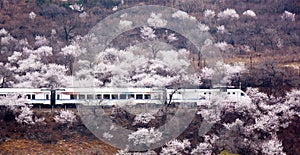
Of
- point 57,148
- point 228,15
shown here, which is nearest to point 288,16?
point 228,15

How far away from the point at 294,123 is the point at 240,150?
5.00 meters

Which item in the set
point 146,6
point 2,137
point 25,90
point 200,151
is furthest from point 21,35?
point 200,151

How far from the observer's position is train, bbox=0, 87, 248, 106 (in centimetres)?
4159

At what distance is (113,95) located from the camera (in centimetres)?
4191

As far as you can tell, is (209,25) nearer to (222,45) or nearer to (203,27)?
(203,27)

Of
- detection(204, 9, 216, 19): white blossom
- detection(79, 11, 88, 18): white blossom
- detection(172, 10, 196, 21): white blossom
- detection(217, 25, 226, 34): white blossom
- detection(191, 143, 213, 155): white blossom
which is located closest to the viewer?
detection(191, 143, 213, 155): white blossom

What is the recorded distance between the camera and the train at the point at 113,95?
41.6 metres

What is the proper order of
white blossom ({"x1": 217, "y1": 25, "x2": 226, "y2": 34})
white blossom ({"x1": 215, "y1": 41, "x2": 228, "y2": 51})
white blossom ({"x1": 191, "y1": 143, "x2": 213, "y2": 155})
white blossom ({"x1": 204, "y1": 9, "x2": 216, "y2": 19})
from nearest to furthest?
white blossom ({"x1": 191, "y1": 143, "x2": 213, "y2": 155}) < white blossom ({"x1": 215, "y1": 41, "x2": 228, "y2": 51}) < white blossom ({"x1": 217, "y1": 25, "x2": 226, "y2": 34}) < white blossom ({"x1": 204, "y1": 9, "x2": 216, "y2": 19})

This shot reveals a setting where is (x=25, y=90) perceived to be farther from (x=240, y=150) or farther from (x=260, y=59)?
(x=260, y=59)

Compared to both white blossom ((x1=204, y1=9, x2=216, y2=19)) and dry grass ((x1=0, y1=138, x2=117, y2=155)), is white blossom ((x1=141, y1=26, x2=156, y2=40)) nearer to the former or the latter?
white blossom ((x1=204, y1=9, x2=216, y2=19))

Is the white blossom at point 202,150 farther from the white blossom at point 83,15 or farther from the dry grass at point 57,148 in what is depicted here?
the white blossom at point 83,15

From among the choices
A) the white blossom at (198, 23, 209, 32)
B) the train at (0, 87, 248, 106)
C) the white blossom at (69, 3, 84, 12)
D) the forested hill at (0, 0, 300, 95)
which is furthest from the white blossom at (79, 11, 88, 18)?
the train at (0, 87, 248, 106)

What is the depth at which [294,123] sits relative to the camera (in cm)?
3941

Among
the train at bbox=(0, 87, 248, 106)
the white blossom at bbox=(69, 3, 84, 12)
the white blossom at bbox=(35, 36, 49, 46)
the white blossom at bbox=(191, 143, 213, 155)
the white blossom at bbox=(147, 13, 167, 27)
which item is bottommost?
the white blossom at bbox=(191, 143, 213, 155)
